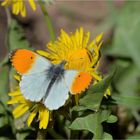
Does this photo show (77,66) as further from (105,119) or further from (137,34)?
(137,34)

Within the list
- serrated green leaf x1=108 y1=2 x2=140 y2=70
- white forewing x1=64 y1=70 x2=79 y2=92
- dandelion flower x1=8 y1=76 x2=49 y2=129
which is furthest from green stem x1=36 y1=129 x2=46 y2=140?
serrated green leaf x1=108 y1=2 x2=140 y2=70

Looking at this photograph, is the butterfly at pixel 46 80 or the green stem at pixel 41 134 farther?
the green stem at pixel 41 134

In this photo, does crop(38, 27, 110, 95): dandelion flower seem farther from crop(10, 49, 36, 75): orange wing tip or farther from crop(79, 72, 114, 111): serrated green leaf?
crop(10, 49, 36, 75): orange wing tip

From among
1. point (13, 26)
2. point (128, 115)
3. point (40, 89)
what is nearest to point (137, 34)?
point (128, 115)

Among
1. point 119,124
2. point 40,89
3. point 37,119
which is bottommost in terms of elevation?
point 119,124

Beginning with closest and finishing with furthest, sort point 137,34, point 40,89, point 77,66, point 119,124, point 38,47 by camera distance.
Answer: point 40,89
point 77,66
point 119,124
point 137,34
point 38,47

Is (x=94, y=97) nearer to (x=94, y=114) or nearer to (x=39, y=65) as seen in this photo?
(x=94, y=114)

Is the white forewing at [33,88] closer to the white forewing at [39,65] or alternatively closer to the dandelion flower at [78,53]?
the white forewing at [39,65]

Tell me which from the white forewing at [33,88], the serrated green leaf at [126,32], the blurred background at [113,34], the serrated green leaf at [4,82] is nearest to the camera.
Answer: the white forewing at [33,88]

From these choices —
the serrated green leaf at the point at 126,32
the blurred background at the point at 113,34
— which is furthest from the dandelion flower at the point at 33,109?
the serrated green leaf at the point at 126,32
